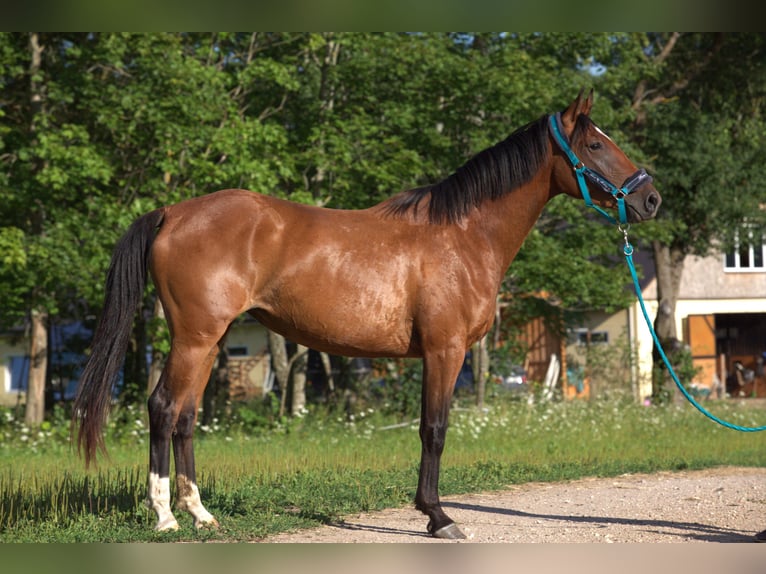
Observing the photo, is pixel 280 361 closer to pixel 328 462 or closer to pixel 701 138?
pixel 328 462

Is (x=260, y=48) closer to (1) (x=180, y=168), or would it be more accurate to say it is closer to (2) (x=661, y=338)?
(1) (x=180, y=168)

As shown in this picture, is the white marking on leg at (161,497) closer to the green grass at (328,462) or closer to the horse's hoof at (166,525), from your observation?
the horse's hoof at (166,525)

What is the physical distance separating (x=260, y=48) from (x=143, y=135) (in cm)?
318

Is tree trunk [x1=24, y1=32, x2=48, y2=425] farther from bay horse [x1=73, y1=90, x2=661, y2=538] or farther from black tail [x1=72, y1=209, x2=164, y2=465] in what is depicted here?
bay horse [x1=73, y1=90, x2=661, y2=538]

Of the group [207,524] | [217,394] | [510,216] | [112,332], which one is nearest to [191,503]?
[207,524]

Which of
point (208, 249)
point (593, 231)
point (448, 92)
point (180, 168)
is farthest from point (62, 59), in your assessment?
point (208, 249)

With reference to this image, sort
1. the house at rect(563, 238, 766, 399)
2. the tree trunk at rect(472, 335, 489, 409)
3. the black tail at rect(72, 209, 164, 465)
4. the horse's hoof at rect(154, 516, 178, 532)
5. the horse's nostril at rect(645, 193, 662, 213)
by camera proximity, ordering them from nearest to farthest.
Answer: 1. the horse's hoof at rect(154, 516, 178, 532)
2. the black tail at rect(72, 209, 164, 465)
3. the horse's nostril at rect(645, 193, 662, 213)
4. the tree trunk at rect(472, 335, 489, 409)
5. the house at rect(563, 238, 766, 399)

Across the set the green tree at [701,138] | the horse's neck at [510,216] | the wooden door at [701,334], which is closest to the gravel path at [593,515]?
the horse's neck at [510,216]

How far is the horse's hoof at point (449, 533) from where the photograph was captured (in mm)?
5605

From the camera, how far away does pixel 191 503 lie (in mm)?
5750

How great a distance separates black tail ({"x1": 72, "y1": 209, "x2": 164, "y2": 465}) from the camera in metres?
5.54

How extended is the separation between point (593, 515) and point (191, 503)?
3.07m

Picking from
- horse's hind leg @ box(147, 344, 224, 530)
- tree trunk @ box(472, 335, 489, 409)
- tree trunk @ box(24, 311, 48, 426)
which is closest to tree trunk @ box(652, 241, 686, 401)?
tree trunk @ box(472, 335, 489, 409)

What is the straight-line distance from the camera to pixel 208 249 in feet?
18.4
